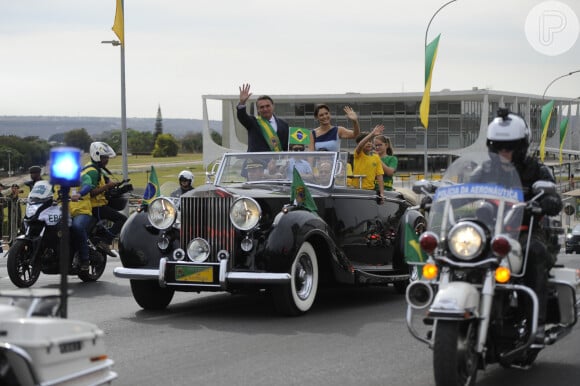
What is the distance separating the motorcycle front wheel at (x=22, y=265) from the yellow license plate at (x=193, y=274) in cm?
345

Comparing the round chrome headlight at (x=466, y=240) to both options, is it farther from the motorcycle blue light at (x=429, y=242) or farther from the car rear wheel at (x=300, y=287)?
the car rear wheel at (x=300, y=287)

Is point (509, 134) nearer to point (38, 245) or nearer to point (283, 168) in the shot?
point (283, 168)

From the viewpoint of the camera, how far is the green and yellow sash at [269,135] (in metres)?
12.3

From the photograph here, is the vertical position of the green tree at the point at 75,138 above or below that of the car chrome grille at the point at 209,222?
above

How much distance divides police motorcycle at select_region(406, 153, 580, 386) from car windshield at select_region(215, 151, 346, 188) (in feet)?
13.9

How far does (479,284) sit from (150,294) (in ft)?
16.7

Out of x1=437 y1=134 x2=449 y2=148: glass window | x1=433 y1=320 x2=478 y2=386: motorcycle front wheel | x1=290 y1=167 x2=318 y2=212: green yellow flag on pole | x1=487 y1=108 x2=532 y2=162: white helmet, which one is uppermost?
x1=487 y1=108 x2=532 y2=162: white helmet

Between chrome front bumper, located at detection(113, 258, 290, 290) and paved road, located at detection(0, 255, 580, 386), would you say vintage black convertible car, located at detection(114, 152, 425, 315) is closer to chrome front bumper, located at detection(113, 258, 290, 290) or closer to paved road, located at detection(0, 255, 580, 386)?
chrome front bumper, located at detection(113, 258, 290, 290)

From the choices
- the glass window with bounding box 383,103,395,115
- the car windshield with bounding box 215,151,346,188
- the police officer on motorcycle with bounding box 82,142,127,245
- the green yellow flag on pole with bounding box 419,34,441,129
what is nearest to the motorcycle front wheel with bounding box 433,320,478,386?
the car windshield with bounding box 215,151,346,188

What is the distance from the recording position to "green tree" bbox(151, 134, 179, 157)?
132m

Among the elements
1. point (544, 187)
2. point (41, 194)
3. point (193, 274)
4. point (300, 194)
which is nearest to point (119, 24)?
point (41, 194)

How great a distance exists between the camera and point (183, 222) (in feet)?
33.2

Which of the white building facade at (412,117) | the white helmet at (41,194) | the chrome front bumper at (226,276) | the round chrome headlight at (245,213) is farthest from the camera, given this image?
the white building facade at (412,117)

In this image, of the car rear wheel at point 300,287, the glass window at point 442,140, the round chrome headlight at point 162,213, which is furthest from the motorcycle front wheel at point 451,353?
the glass window at point 442,140
